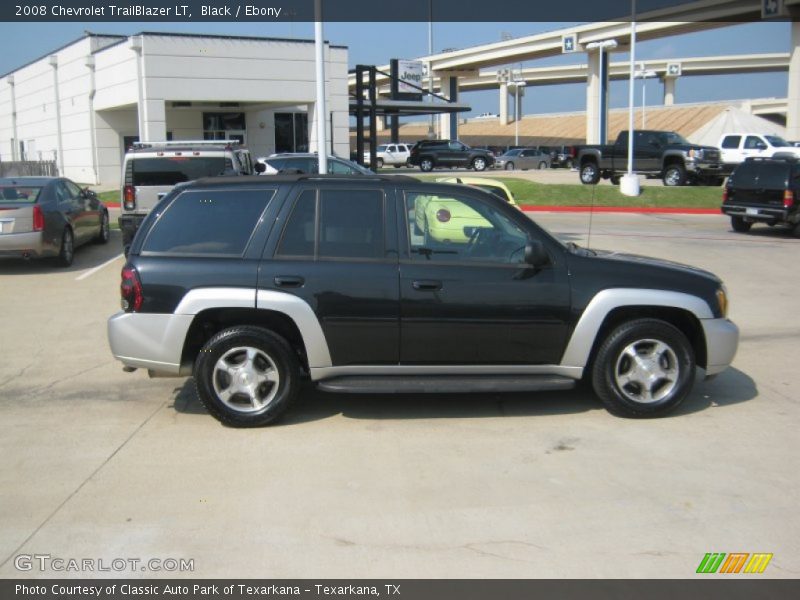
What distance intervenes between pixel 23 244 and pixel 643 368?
34.2ft

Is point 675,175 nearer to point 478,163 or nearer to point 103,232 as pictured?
point 478,163

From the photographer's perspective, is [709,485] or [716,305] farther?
[716,305]

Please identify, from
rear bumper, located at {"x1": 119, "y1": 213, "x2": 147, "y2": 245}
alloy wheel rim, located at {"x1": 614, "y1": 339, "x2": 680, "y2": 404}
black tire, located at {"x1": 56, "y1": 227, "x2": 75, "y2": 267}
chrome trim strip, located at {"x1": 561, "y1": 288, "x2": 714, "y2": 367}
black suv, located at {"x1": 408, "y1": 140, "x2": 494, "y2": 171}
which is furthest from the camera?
black suv, located at {"x1": 408, "y1": 140, "x2": 494, "y2": 171}

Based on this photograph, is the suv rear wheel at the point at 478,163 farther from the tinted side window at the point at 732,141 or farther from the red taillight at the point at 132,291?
the red taillight at the point at 132,291

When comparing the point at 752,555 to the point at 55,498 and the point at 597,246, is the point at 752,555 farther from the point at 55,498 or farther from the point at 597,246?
the point at 597,246

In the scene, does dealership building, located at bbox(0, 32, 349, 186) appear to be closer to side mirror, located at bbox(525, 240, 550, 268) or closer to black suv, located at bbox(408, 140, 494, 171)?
black suv, located at bbox(408, 140, 494, 171)

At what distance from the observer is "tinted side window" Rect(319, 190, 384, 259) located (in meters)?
6.32

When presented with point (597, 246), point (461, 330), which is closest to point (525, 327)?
point (461, 330)

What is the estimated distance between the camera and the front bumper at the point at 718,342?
21.1 feet

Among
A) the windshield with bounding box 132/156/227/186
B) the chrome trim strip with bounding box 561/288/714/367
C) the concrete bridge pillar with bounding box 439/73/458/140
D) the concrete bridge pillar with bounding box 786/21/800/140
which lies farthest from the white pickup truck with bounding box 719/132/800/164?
the concrete bridge pillar with bounding box 439/73/458/140

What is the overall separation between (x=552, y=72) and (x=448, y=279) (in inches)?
3895

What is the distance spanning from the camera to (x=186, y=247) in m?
6.37

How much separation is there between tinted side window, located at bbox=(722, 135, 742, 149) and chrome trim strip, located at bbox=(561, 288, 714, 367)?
31157 millimetres

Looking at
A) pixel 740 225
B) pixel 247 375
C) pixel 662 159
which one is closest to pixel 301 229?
pixel 247 375
